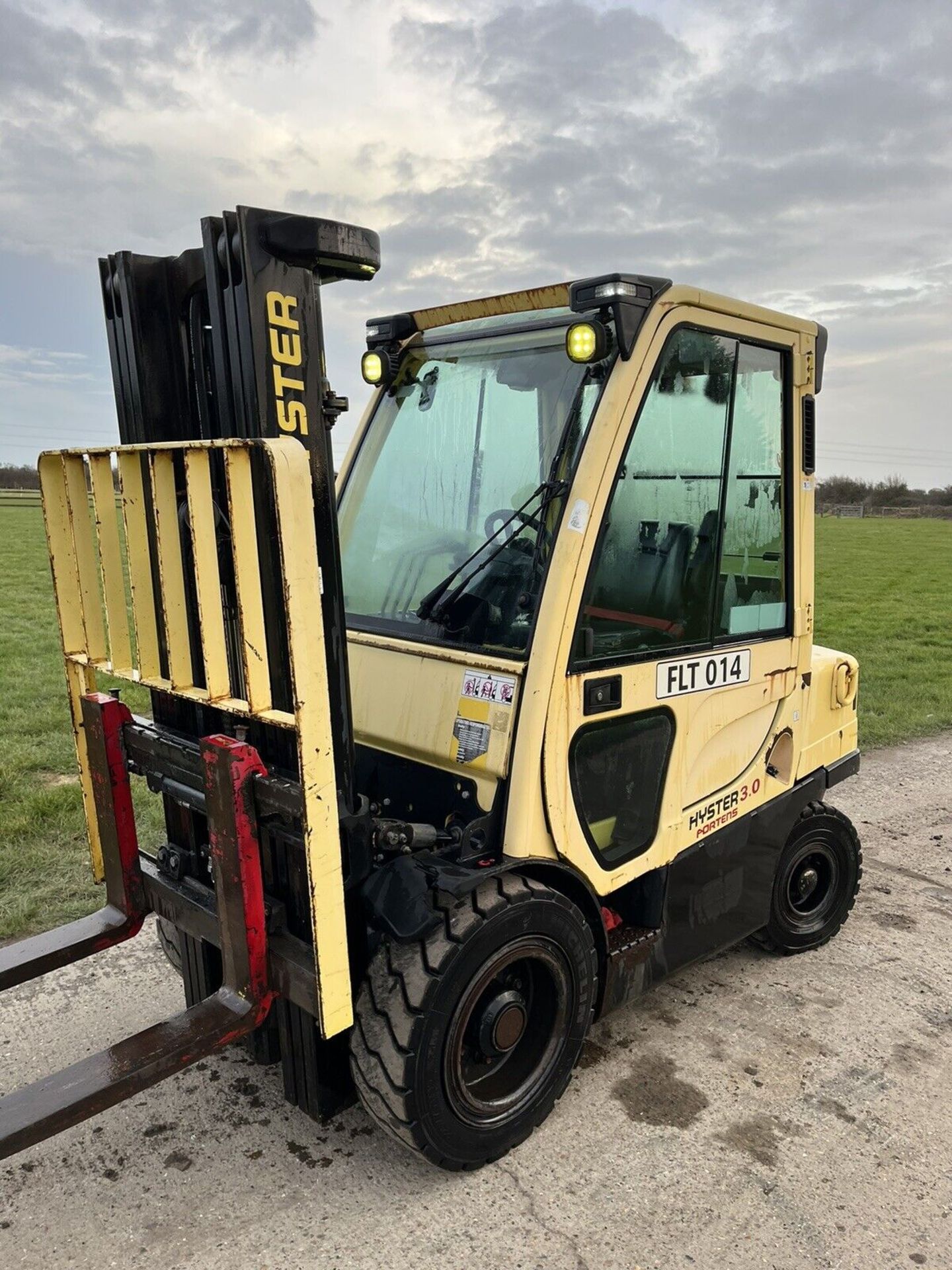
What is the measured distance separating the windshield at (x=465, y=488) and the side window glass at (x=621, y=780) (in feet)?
1.47

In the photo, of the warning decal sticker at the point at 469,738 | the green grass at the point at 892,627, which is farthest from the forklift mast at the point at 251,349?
the green grass at the point at 892,627

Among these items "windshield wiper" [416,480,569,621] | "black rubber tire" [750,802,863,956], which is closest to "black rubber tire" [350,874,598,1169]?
"windshield wiper" [416,480,569,621]

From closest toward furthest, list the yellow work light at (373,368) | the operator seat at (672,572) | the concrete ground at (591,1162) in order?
the concrete ground at (591,1162) < the operator seat at (672,572) < the yellow work light at (373,368)

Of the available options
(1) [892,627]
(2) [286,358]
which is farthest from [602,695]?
(1) [892,627]

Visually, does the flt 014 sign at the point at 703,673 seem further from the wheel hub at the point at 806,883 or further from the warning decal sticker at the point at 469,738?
the wheel hub at the point at 806,883

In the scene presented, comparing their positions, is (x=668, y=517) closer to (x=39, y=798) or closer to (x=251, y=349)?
(x=251, y=349)

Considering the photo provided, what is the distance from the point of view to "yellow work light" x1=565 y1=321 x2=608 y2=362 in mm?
2824

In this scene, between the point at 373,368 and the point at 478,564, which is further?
the point at 373,368

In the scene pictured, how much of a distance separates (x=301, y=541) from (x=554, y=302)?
138cm

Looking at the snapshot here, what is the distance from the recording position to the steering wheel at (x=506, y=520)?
9.79 ft

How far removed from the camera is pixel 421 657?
3182mm

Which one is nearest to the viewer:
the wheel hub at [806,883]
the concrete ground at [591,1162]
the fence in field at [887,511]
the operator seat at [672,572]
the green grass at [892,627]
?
the concrete ground at [591,1162]

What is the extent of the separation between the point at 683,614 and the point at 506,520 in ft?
2.42

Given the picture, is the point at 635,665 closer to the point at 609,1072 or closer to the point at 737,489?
the point at 737,489
